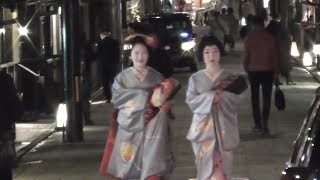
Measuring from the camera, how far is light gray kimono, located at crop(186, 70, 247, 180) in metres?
8.09

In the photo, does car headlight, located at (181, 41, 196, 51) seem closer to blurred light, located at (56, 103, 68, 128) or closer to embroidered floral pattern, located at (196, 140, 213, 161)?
blurred light, located at (56, 103, 68, 128)

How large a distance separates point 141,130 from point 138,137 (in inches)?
3.3

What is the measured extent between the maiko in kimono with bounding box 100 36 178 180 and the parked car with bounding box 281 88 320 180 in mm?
3077

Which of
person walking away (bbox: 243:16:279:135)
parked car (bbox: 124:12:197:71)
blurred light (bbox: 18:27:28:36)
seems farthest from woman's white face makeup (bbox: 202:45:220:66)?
parked car (bbox: 124:12:197:71)

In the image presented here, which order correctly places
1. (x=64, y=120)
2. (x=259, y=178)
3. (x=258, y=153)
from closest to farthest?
1. (x=259, y=178)
2. (x=258, y=153)
3. (x=64, y=120)

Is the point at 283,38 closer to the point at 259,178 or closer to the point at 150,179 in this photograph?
the point at 259,178

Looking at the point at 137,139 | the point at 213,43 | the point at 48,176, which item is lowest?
the point at 48,176

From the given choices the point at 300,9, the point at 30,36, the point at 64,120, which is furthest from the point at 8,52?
the point at 300,9

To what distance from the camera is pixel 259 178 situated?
391 inches

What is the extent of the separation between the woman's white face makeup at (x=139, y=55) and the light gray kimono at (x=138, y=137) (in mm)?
134

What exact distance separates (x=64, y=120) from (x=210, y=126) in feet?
20.7

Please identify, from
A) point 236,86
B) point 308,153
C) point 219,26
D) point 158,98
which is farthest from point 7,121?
point 219,26

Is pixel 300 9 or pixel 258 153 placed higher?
pixel 300 9

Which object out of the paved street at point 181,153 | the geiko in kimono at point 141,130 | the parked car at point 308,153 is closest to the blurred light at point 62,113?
the paved street at point 181,153
